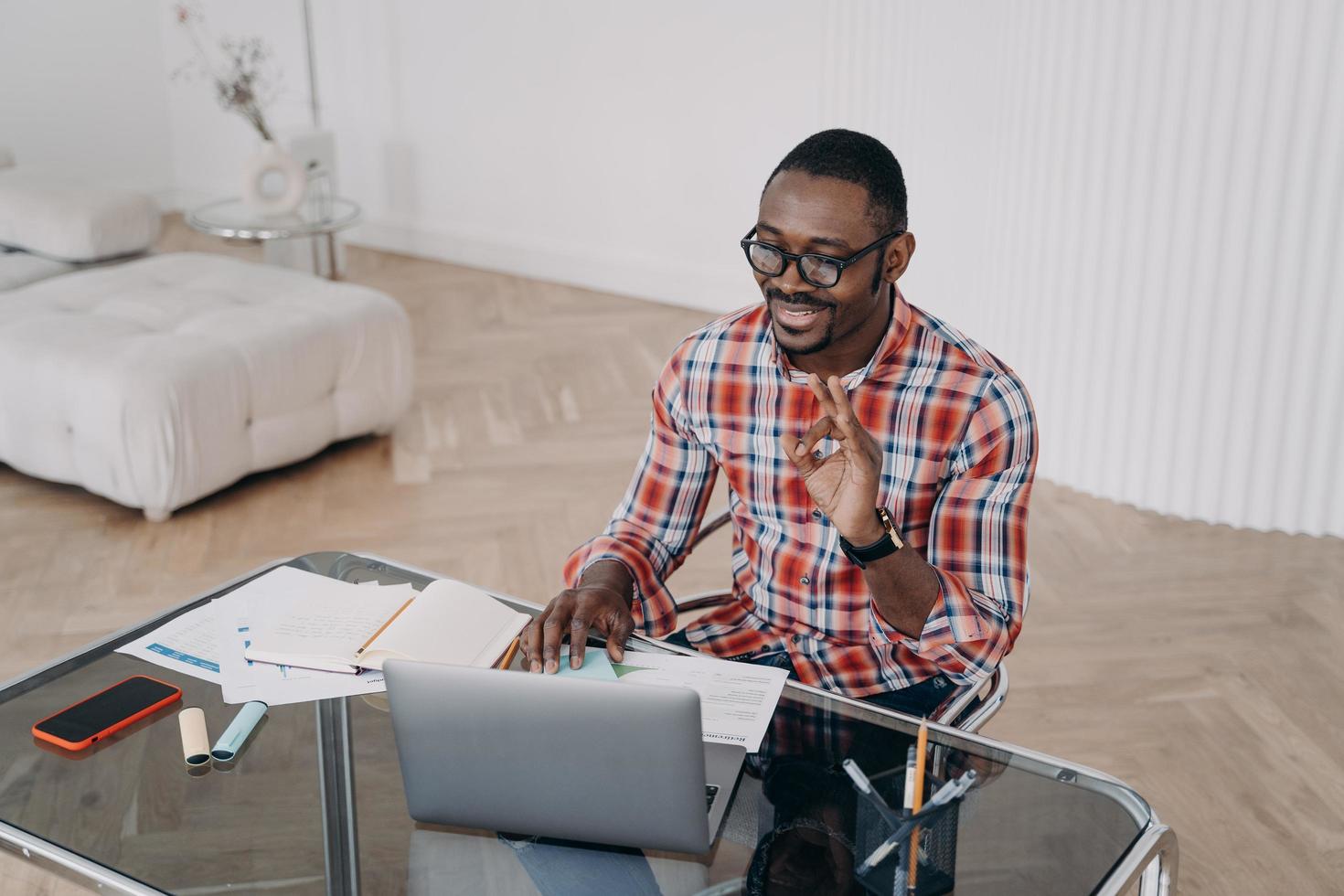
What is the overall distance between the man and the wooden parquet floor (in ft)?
3.24

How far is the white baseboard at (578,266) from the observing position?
19.6ft

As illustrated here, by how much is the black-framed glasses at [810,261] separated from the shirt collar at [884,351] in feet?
0.38

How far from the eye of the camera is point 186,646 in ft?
6.15

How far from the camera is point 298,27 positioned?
22.2 feet

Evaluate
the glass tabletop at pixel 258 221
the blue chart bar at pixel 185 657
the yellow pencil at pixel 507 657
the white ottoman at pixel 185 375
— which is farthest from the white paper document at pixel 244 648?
the glass tabletop at pixel 258 221

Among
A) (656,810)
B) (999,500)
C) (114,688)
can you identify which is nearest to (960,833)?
(656,810)

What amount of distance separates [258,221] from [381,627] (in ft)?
12.8

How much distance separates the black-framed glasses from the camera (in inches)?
73.7

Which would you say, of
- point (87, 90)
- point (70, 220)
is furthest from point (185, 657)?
point (87, 90)

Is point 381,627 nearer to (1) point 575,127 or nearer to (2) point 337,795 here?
(2) point 337,795

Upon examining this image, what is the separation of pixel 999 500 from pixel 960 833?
564 millimetres

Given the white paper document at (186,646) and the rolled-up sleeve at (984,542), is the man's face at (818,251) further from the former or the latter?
the white paper document at (186,646)

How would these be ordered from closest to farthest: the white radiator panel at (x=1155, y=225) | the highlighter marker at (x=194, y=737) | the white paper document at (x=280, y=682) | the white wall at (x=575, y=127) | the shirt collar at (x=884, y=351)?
the highlighter marker at (x=194, y=737) → the white paper document at (x=280, y=682) → the shirt collar at (x=884, y=351) → the white radiator panel at (x=1155, y=225) → the white wall at (x=575, y=127)

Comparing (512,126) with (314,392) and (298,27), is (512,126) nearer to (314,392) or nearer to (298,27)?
(298,27)
